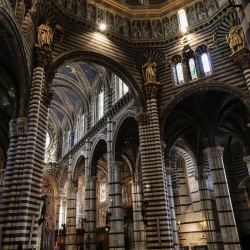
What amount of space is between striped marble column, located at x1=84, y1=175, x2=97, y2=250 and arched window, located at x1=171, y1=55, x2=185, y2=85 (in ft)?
37.2

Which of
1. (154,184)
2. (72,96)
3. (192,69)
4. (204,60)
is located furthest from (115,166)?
(72,96)

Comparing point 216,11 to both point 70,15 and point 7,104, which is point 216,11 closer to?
point 70,15

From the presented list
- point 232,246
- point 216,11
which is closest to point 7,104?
point 216,11

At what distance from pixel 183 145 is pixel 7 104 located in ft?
50.3

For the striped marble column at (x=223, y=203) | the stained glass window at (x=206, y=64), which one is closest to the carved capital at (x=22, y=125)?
the stained glass window at (x=206, y=64)

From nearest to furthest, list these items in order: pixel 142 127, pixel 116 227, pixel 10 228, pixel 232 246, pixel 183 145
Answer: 1. pixel 10 228
2. pixel 232 246
3. pixel 142 127
4. pixel 116 227
5. pixel 183 145

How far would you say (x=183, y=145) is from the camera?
2434cm

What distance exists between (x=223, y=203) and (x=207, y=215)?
6259mm

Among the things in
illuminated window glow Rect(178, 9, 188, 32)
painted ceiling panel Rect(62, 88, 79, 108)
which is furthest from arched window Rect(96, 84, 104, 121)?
illuminated window glow Rect(178, 9, 188, 32)

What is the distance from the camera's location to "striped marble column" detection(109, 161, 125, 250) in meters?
17.8

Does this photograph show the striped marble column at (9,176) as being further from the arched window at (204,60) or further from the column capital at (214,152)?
the column capital at (214,152)

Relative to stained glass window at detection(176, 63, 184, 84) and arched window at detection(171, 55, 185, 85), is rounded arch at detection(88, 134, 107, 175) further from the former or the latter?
stained glass window at detection(176, 63, 184, 84)

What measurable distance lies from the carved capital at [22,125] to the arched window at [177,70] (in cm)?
956

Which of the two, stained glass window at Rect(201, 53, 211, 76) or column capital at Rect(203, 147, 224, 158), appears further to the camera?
column capital at Rect(203, 147, 224, 158)
